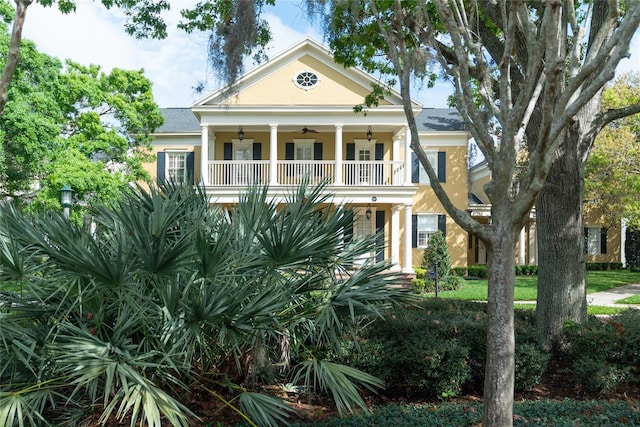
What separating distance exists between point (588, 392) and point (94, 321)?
5228mm

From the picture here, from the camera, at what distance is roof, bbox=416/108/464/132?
78.1 ft

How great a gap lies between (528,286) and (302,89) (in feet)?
38.4

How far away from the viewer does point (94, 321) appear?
4844mm

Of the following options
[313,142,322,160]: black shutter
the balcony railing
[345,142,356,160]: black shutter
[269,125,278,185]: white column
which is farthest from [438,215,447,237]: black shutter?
[269,125,278,185]: white column

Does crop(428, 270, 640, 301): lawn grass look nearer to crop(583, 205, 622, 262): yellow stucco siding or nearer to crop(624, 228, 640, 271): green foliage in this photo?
crop(624, 228, 640, 271): green foliage

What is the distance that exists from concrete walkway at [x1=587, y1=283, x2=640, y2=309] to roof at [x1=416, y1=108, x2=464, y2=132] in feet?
30.7

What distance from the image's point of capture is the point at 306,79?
21.6m

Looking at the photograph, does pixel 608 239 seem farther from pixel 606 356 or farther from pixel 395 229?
pixel 606 356

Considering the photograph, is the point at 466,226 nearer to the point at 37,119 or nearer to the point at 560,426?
the point at 560,426

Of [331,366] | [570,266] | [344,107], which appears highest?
[344,107]

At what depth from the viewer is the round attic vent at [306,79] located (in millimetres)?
21562

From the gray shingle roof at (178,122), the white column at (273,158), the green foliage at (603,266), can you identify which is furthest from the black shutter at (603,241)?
the gray shingle roof at (178,122)

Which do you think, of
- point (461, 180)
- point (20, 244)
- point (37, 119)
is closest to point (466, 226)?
point (20, 244)

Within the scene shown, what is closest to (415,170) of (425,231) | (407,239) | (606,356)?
(425,231)
